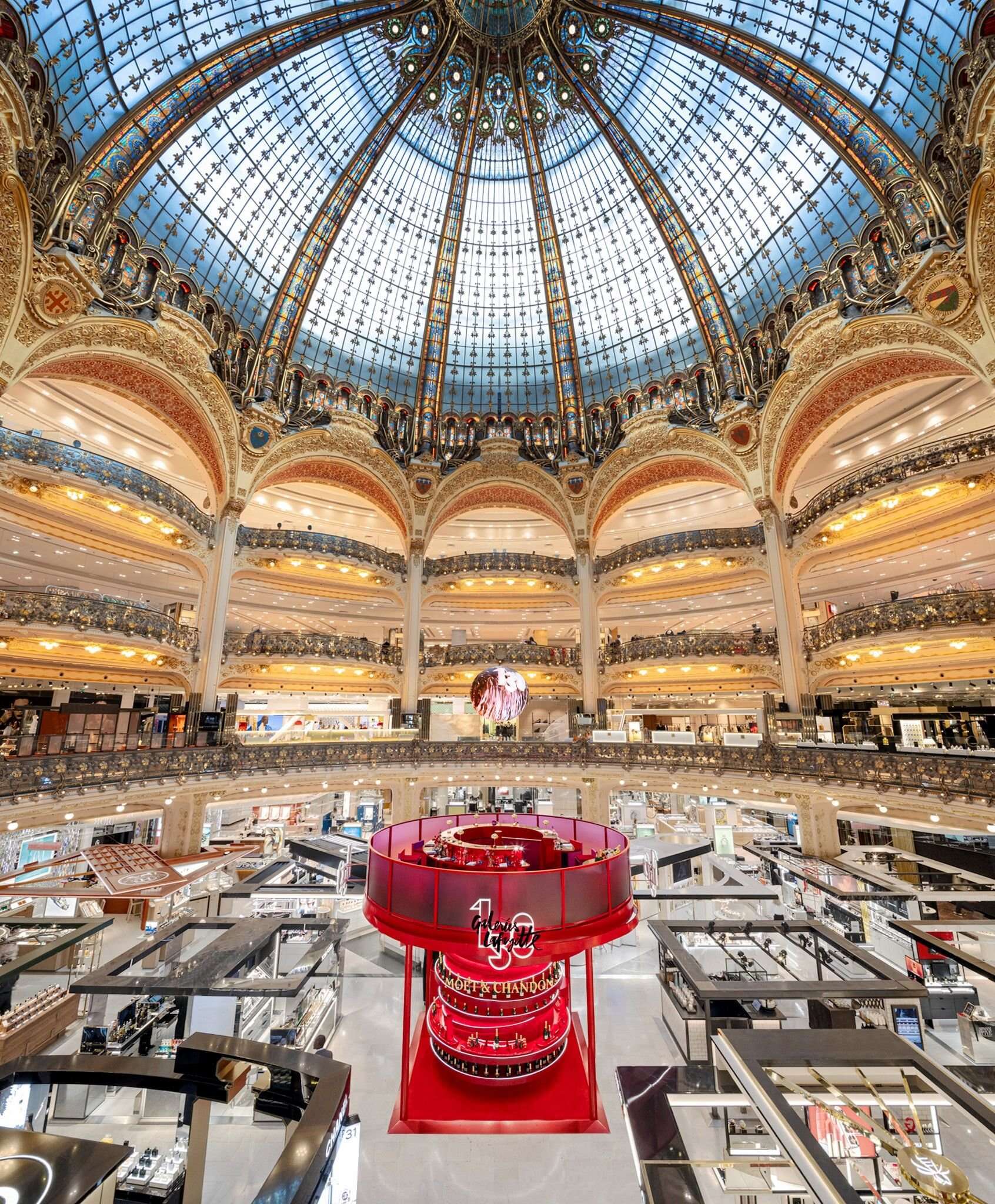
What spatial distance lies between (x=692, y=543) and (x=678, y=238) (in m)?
15.2

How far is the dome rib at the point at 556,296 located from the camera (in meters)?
28.9

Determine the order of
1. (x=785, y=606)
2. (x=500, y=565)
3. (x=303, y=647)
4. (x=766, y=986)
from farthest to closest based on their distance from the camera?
(x=500, y=565), (x=303, y=647), (x=785, y=606), (x=766, y=986)

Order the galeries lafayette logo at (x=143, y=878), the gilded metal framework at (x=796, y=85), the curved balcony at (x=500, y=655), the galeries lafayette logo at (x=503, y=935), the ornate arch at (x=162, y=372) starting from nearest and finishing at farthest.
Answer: the galeries lafayette logo at (x=503, y=935), the galeries lafayette logo at (x=143, y=878), the gilded metal framework at (x=796, y=85), the ornate arch at (x=162, y=372), the curved balcony at (x=500, y=655)

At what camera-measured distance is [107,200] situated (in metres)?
20.5

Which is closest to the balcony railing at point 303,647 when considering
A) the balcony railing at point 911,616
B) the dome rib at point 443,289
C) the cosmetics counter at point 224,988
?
the dome rib at point 443,289

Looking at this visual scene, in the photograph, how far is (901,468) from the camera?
21125 millimetres

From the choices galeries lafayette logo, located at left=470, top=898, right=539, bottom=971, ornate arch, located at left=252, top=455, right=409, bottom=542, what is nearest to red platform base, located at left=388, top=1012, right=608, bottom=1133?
galeries lafayette logo, located at left=470, top=898, right=539, bottom=971

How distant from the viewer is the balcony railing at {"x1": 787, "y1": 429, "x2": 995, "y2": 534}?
63.5 ft

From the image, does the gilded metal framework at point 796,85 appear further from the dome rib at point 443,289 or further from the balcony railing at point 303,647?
the balcony railing at point 303,647

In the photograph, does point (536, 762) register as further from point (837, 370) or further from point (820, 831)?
point (837, 370)

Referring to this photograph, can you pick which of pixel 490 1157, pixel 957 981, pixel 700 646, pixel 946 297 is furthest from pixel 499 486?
pixel 490 1157

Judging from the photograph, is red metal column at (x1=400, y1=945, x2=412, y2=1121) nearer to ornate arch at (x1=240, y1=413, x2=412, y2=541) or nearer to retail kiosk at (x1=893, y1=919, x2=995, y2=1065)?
retail kiosk at (x1=893, y1=919, x2=995, y2=1065)

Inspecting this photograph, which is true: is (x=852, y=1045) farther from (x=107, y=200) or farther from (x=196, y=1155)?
(x=107, y=200)

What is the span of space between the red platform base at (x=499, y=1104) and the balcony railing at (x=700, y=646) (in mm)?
20946
